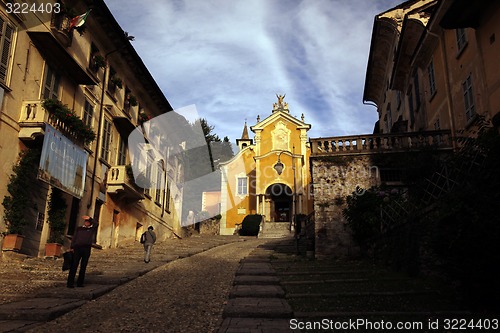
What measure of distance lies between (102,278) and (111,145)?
1109 centimetres

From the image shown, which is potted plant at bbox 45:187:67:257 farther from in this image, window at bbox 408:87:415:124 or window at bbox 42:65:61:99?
window at bbox 408:87:415:124

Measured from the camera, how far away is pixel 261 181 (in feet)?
121

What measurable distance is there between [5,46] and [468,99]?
14.7m

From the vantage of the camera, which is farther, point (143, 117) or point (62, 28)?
point (143, 117)

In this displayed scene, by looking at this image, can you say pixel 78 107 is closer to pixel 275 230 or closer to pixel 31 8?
pixel 31 8

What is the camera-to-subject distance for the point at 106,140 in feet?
64.7

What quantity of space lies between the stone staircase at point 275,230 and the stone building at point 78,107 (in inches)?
385

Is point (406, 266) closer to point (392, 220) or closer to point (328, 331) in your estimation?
point (392, 220)

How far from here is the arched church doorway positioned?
122ft

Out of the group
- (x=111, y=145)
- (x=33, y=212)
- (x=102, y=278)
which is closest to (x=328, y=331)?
(x=102, y=278)

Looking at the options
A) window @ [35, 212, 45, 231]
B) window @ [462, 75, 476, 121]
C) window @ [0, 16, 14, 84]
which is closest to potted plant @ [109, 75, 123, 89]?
window @ [0, 16, 14, 84]

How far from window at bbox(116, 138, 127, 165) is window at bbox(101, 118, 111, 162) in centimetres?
126

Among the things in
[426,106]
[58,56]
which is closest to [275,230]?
[426,106]

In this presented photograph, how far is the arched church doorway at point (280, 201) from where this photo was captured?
37250 mm
